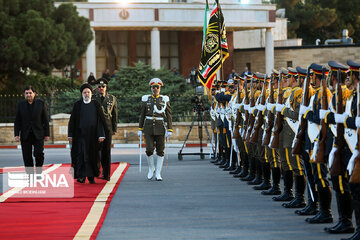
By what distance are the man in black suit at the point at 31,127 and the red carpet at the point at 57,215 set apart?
1.44 m

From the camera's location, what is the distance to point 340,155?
29.8 feet

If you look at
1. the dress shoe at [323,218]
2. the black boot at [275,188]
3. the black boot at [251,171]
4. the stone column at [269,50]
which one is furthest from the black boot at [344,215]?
the stone column at [269,50]

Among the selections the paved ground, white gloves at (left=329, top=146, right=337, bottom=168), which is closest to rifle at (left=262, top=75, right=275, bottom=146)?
the paved ground

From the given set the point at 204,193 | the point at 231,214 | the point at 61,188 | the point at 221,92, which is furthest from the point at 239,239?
the point at 221,92

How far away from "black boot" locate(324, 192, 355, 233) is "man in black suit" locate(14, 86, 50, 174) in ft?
25.4

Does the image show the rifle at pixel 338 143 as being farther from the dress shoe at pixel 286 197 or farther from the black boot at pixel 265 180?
the black boot at pixel 265 180

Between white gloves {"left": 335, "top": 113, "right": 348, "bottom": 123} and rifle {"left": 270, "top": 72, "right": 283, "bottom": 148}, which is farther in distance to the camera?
rifle {"left": 270, "top": 72, "right": 283, "bottom": 148}

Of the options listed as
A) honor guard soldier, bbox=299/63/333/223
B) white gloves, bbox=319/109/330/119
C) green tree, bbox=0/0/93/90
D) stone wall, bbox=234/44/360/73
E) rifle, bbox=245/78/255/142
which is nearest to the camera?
white gloves, bbox=319/109/330/119

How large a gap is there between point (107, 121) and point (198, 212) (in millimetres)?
5408

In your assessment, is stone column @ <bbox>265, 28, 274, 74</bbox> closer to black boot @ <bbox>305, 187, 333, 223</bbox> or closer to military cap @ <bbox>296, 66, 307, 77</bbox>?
military cap @ <bbox>296, 66, 307, 77</bbox>

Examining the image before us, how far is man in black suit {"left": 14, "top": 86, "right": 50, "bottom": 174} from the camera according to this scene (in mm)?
15844

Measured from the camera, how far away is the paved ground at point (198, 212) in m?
9.73

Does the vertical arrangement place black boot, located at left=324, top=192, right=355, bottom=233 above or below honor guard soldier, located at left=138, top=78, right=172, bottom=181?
below

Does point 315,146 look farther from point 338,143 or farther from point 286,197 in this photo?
point 286,197
